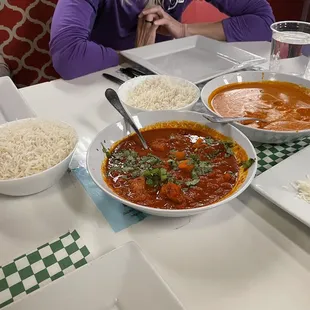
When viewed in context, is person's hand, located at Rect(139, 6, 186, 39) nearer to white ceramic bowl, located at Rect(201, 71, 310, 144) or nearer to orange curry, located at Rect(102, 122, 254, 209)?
white ceramic bowl, located at Rect(201, 71, 310, 144)

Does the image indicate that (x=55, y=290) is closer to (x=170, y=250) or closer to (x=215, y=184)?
(x=170, y=250)

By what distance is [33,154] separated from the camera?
100cm

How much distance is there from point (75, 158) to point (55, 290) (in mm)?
512

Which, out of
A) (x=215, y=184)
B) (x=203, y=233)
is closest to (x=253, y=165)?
(x=215, y=184)

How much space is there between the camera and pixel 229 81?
1438mm

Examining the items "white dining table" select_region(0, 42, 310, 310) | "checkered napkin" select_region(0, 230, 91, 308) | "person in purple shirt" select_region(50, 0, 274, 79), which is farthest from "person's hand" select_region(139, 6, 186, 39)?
"checkered napkin" select_region(0, 230, 91, 308)

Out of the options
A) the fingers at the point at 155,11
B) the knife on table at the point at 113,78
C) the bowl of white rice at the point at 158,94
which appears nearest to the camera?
the bowl of white rice at the point at 158,94

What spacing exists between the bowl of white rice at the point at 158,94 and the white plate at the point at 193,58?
16cm

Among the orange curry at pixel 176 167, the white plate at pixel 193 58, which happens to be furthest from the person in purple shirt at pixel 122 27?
the orange curry at pixel 176 167

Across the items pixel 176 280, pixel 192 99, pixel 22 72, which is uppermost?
pixel 192 99

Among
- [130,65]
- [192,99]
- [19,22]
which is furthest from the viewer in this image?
[19,22]

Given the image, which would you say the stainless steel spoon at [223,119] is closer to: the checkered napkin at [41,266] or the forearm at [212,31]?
the checkered napkin at [41,266]

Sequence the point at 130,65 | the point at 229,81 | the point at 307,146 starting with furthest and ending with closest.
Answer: the point at 130,65 < the point at 229,81 < the point at 307,146

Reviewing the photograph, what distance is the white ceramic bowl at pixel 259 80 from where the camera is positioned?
3.67 ft
